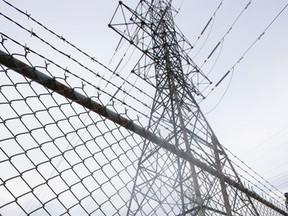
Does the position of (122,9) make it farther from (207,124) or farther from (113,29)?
(207,124)

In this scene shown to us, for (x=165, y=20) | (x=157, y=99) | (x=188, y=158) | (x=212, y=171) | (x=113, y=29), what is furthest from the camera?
(x=165, y=20)

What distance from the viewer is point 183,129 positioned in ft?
16.5

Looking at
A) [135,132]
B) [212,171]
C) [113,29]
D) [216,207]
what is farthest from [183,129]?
[113,29]

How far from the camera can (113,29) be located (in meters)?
7.70

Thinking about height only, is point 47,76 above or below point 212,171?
below

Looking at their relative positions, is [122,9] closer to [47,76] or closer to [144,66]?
[144,66]

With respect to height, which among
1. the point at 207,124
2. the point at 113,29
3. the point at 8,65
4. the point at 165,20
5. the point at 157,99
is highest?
the point at 165,20

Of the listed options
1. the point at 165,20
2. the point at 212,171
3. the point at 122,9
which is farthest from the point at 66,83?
the point at 165,20

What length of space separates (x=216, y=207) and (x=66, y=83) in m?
3.97

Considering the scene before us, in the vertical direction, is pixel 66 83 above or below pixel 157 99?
below

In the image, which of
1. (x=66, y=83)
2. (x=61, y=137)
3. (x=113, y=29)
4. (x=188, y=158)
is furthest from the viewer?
(x=113, y=29)

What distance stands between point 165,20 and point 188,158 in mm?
6774

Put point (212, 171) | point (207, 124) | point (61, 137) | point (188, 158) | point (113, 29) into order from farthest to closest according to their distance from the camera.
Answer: point (113, 29) → point (207, 124) → point (212, 171) → point (188, 158) → point (61, 137)

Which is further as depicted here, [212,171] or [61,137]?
[212,171]
